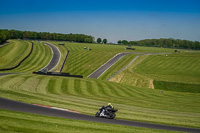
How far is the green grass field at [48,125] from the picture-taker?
16984 mm

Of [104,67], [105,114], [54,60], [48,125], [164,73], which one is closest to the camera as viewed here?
[48,125]

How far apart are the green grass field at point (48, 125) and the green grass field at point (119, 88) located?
94 millimetres

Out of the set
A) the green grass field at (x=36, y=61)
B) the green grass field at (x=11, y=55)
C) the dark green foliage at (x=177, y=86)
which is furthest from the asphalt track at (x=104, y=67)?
the green grass field at (x=11, y=55)

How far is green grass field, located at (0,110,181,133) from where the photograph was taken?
55.7 ft

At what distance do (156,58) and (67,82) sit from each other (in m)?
56.4

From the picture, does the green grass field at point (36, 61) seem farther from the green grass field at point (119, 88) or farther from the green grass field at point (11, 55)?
the green grass field at point (11, 55)

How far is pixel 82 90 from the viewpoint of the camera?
45031mm

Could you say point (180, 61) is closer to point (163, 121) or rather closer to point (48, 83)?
point (48, 83)

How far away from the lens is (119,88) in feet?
171

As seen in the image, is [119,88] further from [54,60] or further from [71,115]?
[54,60]

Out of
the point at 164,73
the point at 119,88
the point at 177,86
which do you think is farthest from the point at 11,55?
the point at 177,86

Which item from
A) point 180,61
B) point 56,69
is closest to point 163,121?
point 56,69

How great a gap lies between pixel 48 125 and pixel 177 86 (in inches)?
1944

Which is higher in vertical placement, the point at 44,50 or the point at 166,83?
the point at 44,50
